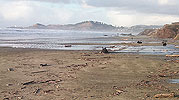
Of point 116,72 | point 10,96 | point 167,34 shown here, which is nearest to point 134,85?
point 116,72

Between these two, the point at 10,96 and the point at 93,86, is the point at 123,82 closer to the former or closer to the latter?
the point at 93,86

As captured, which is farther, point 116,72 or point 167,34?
point 167,34

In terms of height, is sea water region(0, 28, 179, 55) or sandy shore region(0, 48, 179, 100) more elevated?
sea water region(0, 28, 179, 55)

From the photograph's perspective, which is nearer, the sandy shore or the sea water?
the sandy shore

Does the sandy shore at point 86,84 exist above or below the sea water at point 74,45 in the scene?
below

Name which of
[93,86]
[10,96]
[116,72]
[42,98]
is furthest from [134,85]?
[10,96]

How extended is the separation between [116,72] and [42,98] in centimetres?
591

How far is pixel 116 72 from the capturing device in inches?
494

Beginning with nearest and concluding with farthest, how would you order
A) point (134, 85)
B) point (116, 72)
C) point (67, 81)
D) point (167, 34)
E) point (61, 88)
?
point (61, 88) → point (134, 85) → point (67, 81) → point (116, 72) → point (167, 34)

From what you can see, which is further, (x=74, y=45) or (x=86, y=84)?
(x=74, y=45)

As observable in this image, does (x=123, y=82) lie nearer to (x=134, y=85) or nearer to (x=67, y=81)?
(x=134, y=85)

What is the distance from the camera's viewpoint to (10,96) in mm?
7793

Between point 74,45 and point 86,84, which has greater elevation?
point 74,45

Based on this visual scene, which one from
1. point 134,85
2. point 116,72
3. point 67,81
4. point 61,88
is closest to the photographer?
point 61,88
